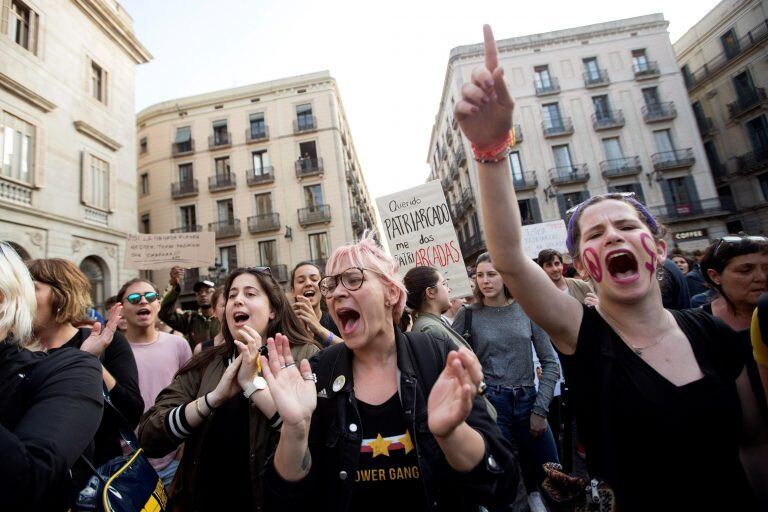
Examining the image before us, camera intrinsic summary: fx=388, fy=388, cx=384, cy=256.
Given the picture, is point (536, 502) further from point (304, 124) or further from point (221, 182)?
point (304, 124)

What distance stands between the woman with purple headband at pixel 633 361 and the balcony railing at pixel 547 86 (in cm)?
2780

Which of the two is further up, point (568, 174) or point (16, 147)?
point (568, 174)

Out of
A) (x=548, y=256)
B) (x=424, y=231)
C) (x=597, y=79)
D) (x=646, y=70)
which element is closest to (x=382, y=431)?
(x=548, y=256)

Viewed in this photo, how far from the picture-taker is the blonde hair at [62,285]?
7.70 feet

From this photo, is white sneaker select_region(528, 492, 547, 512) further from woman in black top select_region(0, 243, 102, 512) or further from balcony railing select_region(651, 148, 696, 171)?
balcony railing select_region(651, 148, 696, 171)

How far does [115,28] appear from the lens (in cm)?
1554

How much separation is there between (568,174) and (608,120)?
4745mm

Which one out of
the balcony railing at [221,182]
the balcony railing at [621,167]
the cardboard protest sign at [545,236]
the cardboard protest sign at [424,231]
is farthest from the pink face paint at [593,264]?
the balcony railing at [621,167]

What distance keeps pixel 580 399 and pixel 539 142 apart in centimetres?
2661

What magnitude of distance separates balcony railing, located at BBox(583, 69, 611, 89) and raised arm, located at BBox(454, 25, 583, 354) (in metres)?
29.3

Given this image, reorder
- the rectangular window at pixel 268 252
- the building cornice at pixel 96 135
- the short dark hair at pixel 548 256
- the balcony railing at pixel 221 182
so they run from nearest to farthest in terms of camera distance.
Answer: the short dark hair at pixel 548 256, the building cornice at pixel 96 135, the rectangular window at pixel 268 252, the balcony railing at pixel 221 182

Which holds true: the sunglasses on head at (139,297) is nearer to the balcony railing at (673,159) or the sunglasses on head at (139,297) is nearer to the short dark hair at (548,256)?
the short dark hair at (548,256)

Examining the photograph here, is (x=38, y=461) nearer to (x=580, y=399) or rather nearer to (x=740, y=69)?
(x=580, y=399)

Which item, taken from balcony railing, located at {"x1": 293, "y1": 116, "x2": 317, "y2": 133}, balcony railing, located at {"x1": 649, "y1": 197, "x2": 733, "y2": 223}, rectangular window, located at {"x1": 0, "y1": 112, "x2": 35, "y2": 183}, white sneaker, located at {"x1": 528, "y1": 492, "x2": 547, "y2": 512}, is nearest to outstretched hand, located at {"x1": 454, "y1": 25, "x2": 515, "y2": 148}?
white sneaker, located at {"x1": 528, "y1": 492, "x2": 547, "y2": 512}
